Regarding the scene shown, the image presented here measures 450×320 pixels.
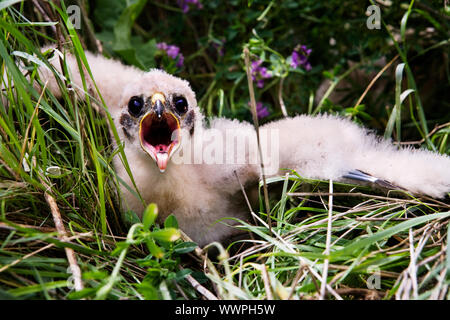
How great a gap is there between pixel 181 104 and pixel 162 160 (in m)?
0.29

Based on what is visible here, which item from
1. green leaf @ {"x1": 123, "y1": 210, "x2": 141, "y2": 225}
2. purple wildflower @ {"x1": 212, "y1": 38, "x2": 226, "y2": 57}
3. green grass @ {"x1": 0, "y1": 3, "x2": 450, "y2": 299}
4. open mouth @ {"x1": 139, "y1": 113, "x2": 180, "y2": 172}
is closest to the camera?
green grass @ {"x1": 0, "y1": 3, "x2": 450, "y2": 299}

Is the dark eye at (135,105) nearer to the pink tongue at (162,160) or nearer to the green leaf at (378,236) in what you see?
the pink tongue at (162,160)

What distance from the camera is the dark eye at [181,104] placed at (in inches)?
66.7

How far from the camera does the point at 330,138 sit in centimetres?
171

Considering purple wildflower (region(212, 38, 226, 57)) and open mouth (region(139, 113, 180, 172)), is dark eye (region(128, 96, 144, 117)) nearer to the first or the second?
open mouth (region(139, 113, 180, 172))

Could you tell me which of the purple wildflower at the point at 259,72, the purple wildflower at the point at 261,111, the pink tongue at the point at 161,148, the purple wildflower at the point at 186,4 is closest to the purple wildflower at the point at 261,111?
the purple wildflower at the point at 261,111

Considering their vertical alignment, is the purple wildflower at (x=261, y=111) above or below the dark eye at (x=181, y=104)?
below

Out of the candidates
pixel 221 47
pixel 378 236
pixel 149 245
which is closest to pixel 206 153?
pixel 149 245

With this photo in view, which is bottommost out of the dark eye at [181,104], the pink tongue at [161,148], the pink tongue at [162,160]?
the pink tongue at [162,160]

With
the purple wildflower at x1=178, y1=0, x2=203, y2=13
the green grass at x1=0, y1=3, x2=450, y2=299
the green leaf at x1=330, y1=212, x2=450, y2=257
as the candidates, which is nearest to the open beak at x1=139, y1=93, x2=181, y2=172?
the green grass at x1=0, y1=3, x2=450, y2=299

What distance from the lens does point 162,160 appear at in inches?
60.6

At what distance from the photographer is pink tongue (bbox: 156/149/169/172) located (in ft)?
4.99

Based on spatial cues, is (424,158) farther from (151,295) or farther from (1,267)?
(1,267)

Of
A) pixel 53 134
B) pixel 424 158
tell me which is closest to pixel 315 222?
pixel 424 158
